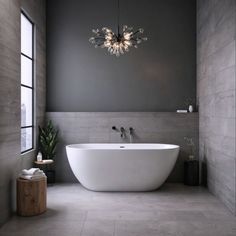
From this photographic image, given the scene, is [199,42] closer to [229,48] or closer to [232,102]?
[229,48]

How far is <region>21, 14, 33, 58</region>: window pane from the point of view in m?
Answer: 4.76

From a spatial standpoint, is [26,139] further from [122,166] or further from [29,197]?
[122,166]

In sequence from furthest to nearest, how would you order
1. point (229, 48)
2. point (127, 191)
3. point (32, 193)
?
point (127, 191) < point (229, 48) < point (32, 193)

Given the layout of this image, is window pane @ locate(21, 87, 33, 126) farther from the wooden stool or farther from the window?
the wooden stool

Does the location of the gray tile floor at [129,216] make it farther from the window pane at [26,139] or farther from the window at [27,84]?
the window at [27,84]

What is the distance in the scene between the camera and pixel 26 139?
4949 mm

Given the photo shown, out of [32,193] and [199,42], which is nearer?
[32,193]

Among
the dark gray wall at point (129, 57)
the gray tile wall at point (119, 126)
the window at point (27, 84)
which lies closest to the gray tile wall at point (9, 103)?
the window at point (27, 84)

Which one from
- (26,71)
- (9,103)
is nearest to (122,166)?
(9,103)

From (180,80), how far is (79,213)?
308 cm

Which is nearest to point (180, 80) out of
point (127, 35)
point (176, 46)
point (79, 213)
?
point (176, 46)

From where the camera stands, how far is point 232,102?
12.8ft

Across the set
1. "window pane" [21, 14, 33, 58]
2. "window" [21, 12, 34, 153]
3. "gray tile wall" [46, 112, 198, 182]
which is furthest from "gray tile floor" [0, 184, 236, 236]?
"window pane" [21, 14, 33, 58]

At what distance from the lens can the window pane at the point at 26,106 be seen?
4.78 metres
